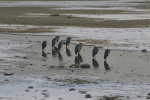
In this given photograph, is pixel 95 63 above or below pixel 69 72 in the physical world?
above

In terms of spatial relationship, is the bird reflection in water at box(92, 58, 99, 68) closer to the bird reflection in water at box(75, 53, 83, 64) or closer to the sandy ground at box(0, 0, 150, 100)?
the sandy ground at box(0, 0, 150, 100)

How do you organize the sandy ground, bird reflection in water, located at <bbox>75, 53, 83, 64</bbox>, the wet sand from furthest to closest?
1. bird reflection in water, located at <bbox>75, 53, 83, 64</bbox>
2. the wet sand
3. the sandy ground

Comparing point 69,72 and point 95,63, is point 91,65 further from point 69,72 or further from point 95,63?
point 69,72

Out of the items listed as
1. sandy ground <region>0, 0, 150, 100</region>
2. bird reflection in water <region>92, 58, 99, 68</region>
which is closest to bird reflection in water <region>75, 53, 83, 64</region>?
sandy ground <region>0, 0, 150, 100</region>

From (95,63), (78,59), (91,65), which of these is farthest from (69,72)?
(78,59)

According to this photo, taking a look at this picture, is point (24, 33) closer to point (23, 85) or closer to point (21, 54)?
point (21, 54)

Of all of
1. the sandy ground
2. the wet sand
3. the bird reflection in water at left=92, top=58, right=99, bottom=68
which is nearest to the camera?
the sandy ground

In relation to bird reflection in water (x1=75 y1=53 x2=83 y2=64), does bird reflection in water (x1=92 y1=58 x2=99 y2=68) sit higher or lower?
lower

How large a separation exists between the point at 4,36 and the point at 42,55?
9082mm

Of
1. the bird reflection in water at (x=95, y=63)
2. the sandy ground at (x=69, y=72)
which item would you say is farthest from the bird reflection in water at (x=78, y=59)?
the bird reflection in water at (x=95, y=63)

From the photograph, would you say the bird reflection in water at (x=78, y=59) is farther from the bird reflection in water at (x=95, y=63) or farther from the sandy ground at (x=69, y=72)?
the bird reflection in water at (x=95, y=63)

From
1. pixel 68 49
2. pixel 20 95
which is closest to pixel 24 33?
pixel 68 49

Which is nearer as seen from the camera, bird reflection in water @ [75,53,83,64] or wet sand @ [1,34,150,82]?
wet sand @ [1,34,150,82]

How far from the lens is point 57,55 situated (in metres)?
21.3
